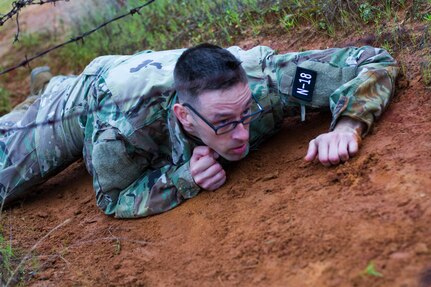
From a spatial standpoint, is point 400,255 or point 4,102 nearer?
point 400,255

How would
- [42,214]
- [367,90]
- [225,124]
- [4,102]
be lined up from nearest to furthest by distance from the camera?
[225,124], [367,90], [42,214], [4,102]

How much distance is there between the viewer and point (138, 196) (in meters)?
3.32

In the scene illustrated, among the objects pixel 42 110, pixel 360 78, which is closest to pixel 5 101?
pixel 42 110

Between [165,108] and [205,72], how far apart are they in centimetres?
43

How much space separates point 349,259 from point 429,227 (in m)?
0.32

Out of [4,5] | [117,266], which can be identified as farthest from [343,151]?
[4,5]

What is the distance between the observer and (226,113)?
2.93 m

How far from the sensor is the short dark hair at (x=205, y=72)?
2.96 metres

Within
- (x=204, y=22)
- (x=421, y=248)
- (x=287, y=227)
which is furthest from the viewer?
(x=204, y=22)

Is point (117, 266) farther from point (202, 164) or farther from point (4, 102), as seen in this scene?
point (4, 102)

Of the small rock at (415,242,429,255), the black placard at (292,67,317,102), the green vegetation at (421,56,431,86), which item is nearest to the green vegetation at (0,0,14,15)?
the black placard at (292,67,317,102)

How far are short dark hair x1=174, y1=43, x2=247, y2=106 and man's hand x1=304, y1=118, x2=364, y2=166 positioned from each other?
495 mm

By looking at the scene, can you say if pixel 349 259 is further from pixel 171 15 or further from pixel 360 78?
pixel 171 15

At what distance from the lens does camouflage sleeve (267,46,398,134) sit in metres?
3.02
